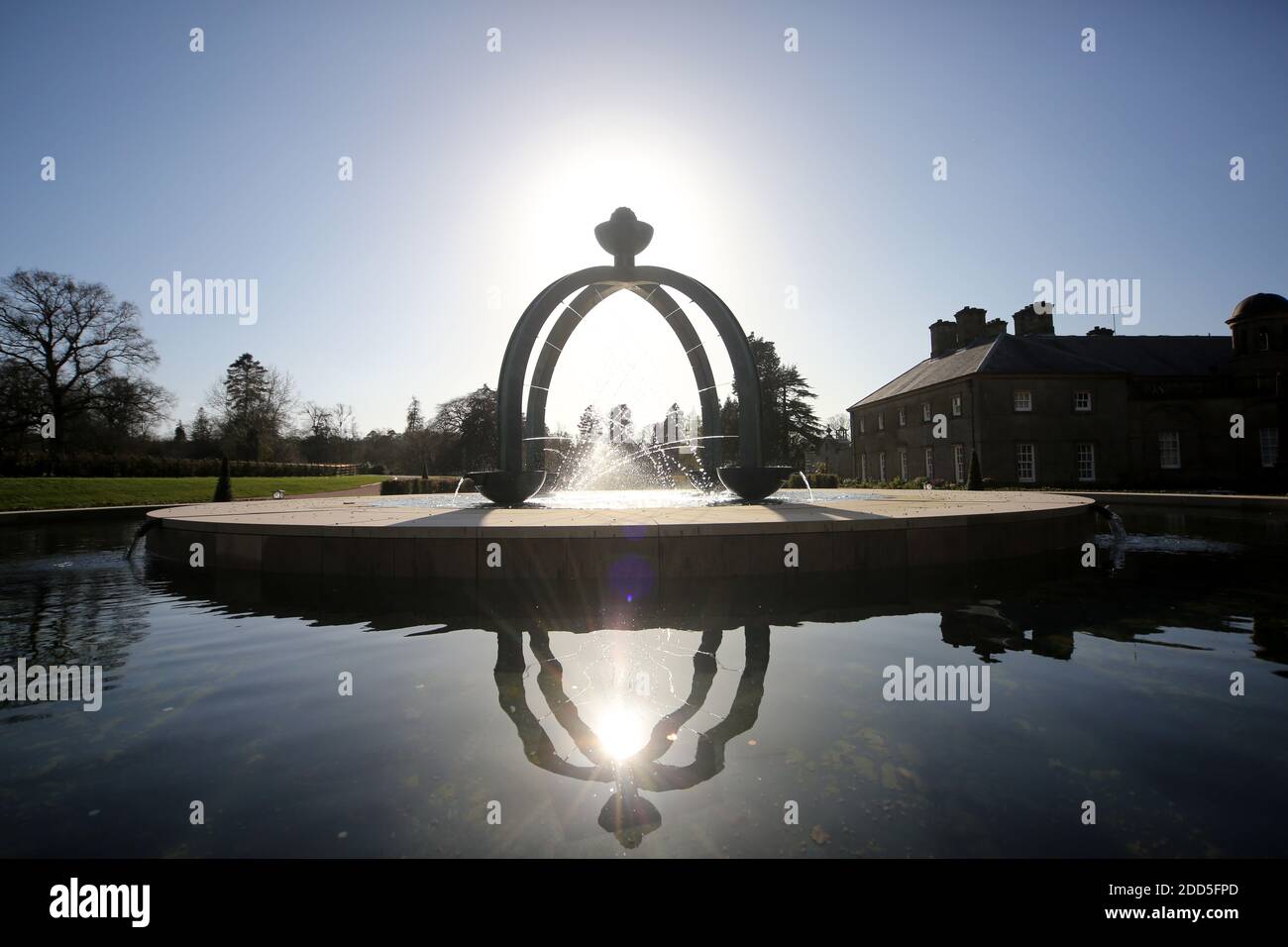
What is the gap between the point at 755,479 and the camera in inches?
507

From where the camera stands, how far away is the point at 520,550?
756 centimetres

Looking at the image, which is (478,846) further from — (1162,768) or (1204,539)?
(1204,539)

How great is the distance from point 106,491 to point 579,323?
81.4 ft

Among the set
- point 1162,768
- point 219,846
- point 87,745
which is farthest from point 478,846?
point 1162,768

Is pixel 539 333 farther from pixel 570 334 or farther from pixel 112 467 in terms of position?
pixel 112 467

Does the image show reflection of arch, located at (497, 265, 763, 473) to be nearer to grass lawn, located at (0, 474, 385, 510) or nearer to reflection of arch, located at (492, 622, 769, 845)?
reflection of arch, located at (492, 622, 769, 845)

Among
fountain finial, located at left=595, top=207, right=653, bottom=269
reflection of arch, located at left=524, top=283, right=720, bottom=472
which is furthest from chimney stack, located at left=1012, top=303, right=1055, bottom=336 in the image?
fountain finial, located at left=595, top=207, right=653, bottom=269
